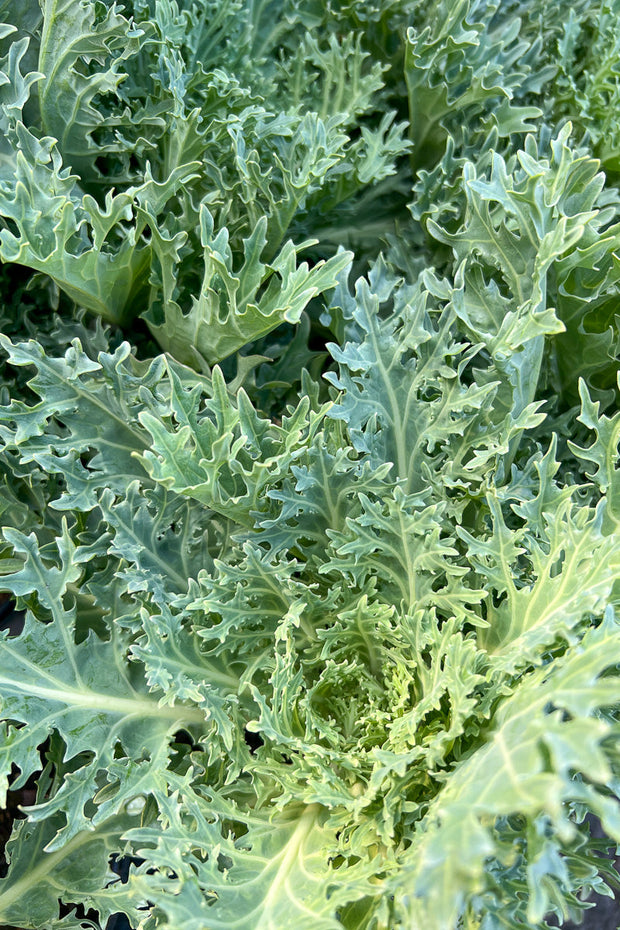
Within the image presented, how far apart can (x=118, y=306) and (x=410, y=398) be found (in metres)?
0.41

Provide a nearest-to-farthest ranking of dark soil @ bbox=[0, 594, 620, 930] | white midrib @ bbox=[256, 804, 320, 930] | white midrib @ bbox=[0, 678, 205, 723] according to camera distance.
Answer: white midrib @ bbox=[256, 804, 320, 930] < white midrib @ bbox=[0, 678, 205, 723] < dark soil @ bbox=[0, 594, 620, 930]

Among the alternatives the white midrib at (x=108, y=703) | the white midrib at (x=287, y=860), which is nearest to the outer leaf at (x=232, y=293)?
the white midrib at (x=108, y=703)

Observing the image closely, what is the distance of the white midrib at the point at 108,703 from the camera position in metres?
0.92

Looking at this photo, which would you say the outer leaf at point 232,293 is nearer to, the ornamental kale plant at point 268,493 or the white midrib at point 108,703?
the ornamental kale plant at point 268,493

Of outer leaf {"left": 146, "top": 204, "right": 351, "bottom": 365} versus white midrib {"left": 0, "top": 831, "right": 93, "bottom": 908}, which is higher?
outer leaf {"left": 146, "top": 204, "right": 351, "bottom": 365}

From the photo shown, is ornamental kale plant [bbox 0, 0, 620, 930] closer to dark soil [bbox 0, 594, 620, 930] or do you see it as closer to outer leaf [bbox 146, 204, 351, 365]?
outer leaf [bbox 146, 204, 351, 365]

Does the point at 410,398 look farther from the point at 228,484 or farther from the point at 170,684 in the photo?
the point at 170,684

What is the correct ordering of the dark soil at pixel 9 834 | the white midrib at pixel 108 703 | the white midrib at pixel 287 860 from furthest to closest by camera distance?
the dark soil at pixel 9 834
the white midrib at pixel 108 703
the white midrib at pixel 287 860

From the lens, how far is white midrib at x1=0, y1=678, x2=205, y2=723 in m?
0.92

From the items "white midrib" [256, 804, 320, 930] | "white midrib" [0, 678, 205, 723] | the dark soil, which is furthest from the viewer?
the dark soil

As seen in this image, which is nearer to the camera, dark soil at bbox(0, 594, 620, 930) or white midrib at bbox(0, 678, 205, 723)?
white midrib at bbox(0, 678, 205, 723)

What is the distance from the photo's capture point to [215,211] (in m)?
1.15

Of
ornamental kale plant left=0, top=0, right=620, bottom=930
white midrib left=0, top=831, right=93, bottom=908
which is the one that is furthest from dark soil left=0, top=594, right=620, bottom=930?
ornamental kale plant left=0, top=0, right=620, bottom=930

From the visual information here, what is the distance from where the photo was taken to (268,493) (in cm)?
93
